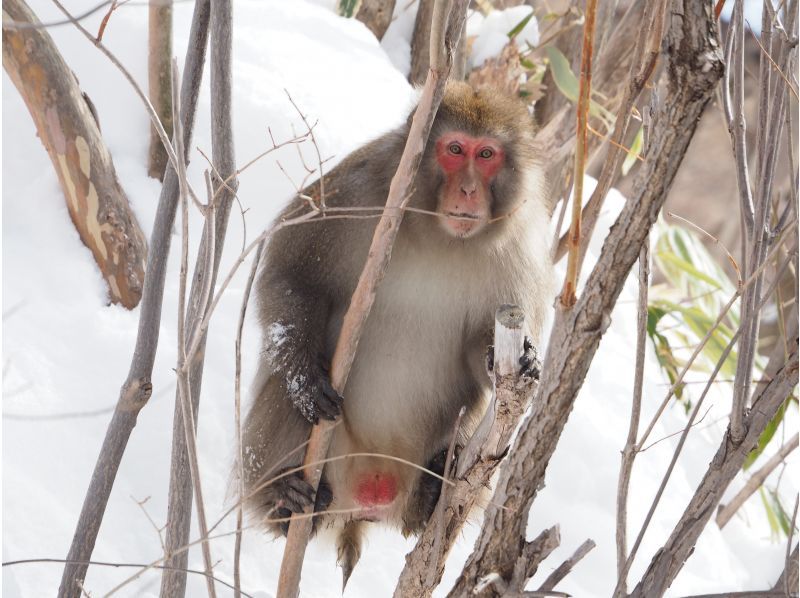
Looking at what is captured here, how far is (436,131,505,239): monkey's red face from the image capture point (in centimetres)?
257

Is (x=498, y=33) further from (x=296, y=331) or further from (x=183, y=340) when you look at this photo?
(x=183, y=340)

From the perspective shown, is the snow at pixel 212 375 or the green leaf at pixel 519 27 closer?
the snow at pixel 212 375

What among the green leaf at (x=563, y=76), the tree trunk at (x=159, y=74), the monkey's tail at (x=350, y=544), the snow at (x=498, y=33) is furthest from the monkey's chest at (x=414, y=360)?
the snow at (x=498, y=33)

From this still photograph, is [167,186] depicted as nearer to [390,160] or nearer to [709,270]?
[390,160]

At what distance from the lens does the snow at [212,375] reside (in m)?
2.94

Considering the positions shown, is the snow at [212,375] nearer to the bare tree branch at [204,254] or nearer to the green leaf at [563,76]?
the bare tree branch at [204,254]

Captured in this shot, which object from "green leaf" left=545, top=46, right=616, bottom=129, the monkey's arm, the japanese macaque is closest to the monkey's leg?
the japanese macaque

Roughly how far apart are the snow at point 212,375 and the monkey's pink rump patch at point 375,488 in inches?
13.4

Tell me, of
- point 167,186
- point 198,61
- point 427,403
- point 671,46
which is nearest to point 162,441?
point 427,403

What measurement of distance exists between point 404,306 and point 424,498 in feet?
1.84

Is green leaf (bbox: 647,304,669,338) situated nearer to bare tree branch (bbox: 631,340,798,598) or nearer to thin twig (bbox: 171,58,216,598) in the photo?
bare tree branch (bbox: 631,340,798,598)

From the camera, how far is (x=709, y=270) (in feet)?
18.5

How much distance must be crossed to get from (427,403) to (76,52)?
2268mm

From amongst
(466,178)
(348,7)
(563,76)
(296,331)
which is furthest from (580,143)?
(348,7)
